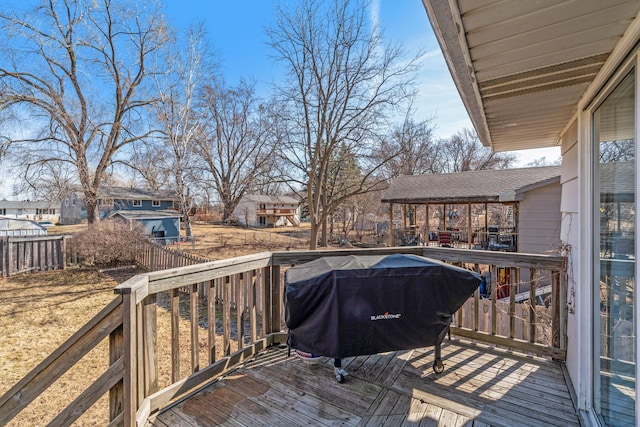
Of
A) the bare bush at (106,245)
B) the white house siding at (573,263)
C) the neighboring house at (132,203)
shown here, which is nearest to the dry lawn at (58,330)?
the bare bush at (106,245)

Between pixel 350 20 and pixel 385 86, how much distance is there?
2.64 meters

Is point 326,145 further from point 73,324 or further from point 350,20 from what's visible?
point 73,324

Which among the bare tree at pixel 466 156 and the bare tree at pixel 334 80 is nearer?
the bare tree at pixel 334 80

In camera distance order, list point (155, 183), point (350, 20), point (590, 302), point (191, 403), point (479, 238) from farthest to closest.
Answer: point (155, 183)
point (479, 238)
point (350, 20)
point (191, 403)
point (590, 302)

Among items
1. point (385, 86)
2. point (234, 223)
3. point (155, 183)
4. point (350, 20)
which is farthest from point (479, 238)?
point (234, 223)

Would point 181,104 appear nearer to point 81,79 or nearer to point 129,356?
point 81,79

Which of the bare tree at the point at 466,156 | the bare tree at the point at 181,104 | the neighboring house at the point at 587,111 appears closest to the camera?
the neighboring house at the point at 587,111

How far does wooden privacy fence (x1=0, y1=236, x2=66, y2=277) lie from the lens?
359 inches

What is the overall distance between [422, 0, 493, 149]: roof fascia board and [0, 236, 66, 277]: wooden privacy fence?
1255 cm

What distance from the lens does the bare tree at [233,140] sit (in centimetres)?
1545

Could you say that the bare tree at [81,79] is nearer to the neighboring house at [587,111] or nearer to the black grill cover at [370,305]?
the black grill cover at [370,305]

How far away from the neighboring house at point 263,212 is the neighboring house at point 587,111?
104 ft

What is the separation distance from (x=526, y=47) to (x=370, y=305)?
5.74 feet

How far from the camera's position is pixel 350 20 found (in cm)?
1105
